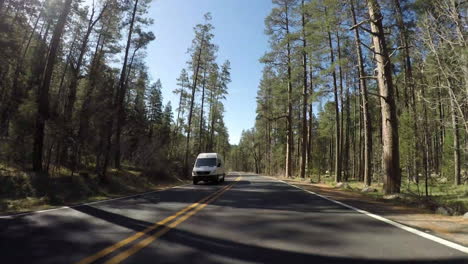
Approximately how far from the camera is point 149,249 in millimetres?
3842

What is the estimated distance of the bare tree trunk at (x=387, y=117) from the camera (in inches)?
435

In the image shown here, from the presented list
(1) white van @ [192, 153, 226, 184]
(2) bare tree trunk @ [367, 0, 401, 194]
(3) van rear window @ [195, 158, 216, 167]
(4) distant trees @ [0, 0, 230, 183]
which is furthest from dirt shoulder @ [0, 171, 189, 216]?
(2) bare tree trunk @ [367, 0, 401, 194]

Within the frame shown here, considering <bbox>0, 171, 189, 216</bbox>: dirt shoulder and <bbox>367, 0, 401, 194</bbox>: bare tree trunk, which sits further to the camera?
<bbox>367, 0, 401, 194</bbox>: bare tree trunk

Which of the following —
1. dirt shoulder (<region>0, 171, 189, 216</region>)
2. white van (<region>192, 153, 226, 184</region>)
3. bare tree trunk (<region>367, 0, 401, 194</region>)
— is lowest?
dirt shoulder (<region>0, 171, 189, 216</region>)

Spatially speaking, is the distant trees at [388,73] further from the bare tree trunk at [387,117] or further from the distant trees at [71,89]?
the distant trees at [71,89]

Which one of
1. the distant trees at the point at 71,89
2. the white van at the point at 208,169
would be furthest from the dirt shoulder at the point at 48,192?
the white van at the point at 208,169

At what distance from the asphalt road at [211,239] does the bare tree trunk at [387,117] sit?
18.0 feet

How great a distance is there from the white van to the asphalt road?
516 inches

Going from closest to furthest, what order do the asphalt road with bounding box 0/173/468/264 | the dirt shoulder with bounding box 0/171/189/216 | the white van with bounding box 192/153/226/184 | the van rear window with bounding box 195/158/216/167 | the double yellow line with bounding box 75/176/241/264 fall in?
the double yellow line with bounding box 75/176/241/264, the asphalt road with bounding box 0/173/468/264, the dirt shoulder with bounding box 0/171/189/216, the white van with bounding box 192/153/226/184, the van rear window with bounding box 195/158/216/167

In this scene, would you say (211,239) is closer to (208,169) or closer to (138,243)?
(138,243)

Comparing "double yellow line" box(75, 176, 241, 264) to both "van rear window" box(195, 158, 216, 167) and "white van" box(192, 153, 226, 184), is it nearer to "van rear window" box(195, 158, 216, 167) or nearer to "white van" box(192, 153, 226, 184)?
"white van" box(192, 153, 226, 184)

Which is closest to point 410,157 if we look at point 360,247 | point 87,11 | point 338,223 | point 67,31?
point 338,223

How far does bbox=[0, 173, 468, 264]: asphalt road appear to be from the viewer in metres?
3.54

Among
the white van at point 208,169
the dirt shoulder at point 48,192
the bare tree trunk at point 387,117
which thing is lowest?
the dirt shoulder at point 48,192
